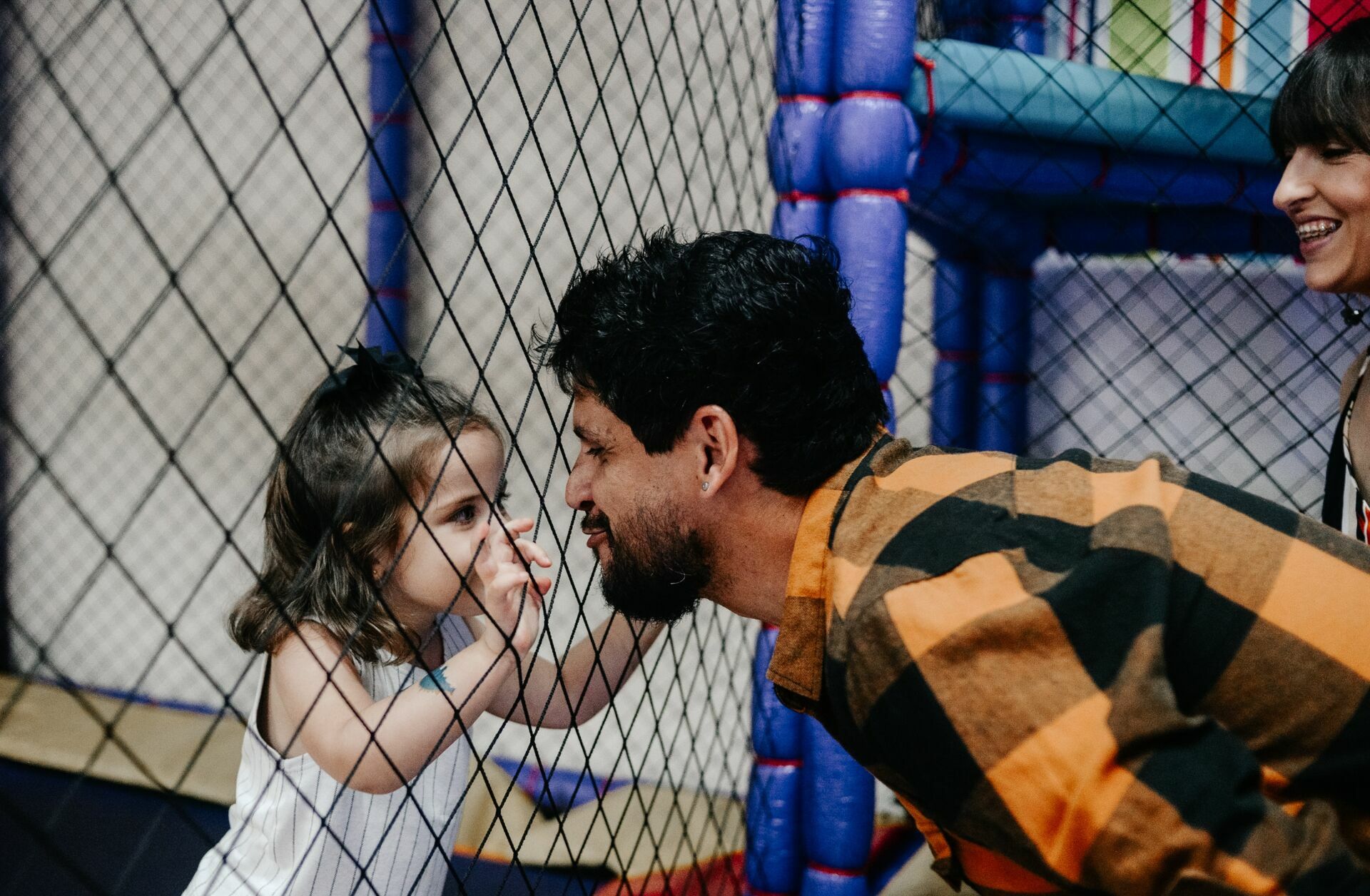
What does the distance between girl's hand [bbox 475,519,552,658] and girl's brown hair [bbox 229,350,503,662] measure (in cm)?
9

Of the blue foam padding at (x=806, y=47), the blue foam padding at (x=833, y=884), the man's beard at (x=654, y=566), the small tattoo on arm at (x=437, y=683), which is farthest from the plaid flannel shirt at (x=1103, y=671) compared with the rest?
the blue foam padding at (x=806, y=47)

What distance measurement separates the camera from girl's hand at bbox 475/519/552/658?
2.44ft

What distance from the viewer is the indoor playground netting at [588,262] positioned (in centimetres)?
119

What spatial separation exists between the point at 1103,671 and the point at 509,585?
0.39 m

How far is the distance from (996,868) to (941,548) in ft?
0.74

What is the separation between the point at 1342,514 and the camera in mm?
1038

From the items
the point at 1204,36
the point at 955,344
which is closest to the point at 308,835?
the point at 955,344

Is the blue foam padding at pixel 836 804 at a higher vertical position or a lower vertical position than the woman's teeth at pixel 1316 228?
lower

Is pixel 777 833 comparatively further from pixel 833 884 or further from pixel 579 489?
pixel 579 489

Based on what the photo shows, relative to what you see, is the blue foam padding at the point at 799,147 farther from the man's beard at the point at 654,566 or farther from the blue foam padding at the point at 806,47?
the man's beard at the point at 654,566

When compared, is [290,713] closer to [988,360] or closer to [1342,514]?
[1342,514]

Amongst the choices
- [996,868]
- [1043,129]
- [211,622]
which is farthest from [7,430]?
[996,868]

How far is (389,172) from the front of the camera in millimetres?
2020

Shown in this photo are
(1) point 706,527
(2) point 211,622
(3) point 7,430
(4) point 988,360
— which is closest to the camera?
(1) point 706,527
